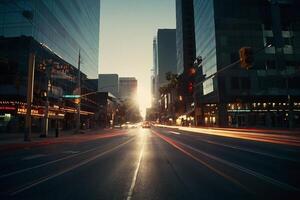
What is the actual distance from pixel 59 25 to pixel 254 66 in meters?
46.0

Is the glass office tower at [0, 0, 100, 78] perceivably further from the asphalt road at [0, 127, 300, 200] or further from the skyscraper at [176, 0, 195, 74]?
the skyscraper at [176, 0, 195, 74]

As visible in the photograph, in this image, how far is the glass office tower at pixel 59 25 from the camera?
43.5 meters

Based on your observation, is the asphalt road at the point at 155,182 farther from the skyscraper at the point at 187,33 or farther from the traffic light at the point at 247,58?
the skyscraper at the point at 187,33

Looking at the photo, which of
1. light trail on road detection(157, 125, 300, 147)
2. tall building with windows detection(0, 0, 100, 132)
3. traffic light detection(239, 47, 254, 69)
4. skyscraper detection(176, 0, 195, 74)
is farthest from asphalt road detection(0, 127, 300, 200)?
skyscraper detection(176, 0, 195, 74)

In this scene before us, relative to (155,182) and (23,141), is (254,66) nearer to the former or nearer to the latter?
(23,141)

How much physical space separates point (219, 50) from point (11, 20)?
44.5 meters

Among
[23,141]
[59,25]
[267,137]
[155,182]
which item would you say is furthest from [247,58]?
[59,25]

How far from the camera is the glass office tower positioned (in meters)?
43.5

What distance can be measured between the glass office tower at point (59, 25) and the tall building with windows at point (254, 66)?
34904 millimetres

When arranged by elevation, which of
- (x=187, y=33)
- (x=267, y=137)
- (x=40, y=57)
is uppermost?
(x=187, y=33)

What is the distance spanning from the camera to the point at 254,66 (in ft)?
213

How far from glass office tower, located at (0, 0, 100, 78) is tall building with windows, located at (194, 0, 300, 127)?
115ft

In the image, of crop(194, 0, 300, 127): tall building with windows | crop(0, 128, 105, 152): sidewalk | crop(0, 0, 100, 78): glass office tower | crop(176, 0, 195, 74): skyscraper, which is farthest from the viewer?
crop(176, 0, 195, 74): skyscraper

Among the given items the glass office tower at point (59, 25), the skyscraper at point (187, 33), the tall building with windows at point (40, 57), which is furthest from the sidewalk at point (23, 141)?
the skyscraper at point (187, 33)
